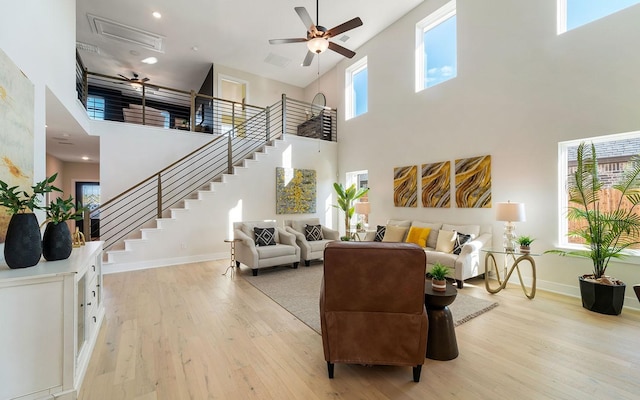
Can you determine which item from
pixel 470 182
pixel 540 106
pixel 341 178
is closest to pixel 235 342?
pixel 470 182

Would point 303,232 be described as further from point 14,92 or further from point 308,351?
point 14,92

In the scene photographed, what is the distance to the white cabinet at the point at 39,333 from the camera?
169 cm

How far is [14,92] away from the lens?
2293 mm

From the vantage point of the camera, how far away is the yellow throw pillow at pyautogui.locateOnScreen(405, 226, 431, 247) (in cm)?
518

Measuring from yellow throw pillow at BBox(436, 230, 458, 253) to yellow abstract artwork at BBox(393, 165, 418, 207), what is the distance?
1.30 meters

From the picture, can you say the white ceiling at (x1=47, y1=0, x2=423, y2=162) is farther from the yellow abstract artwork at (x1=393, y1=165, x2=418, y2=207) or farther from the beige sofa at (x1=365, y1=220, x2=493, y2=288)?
the beige sofa at (x1=365, y1=220, x2=493, y2=288)

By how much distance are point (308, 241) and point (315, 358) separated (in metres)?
3.64

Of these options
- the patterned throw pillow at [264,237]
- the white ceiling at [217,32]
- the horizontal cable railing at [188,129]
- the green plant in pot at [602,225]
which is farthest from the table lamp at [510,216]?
the horizontal cable railing at [188,129]

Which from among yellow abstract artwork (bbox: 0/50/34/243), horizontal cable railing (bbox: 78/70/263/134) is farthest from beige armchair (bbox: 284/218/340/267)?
yellow abstract artwork (bbox: 0/50/34/243)

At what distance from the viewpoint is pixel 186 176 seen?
6789mm

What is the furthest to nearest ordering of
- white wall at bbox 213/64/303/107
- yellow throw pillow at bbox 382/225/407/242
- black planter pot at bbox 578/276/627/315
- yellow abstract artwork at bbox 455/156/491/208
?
white wall at bbox 213/64/303/107
yellow throw pillow at bbox 382/225/407/242
yellow abstract artwork at bbox 455/156/491/208
black planter pot at bbox 578/276/627/315

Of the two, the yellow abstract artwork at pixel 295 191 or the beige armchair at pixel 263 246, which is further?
the yellow abstract artwork at pixel 295 191

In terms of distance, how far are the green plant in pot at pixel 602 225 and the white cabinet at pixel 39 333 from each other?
525cm

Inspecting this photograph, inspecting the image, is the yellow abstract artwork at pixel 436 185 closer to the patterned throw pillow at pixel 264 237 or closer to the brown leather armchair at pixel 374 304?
the patterned throw pillow at pixel 264 237
